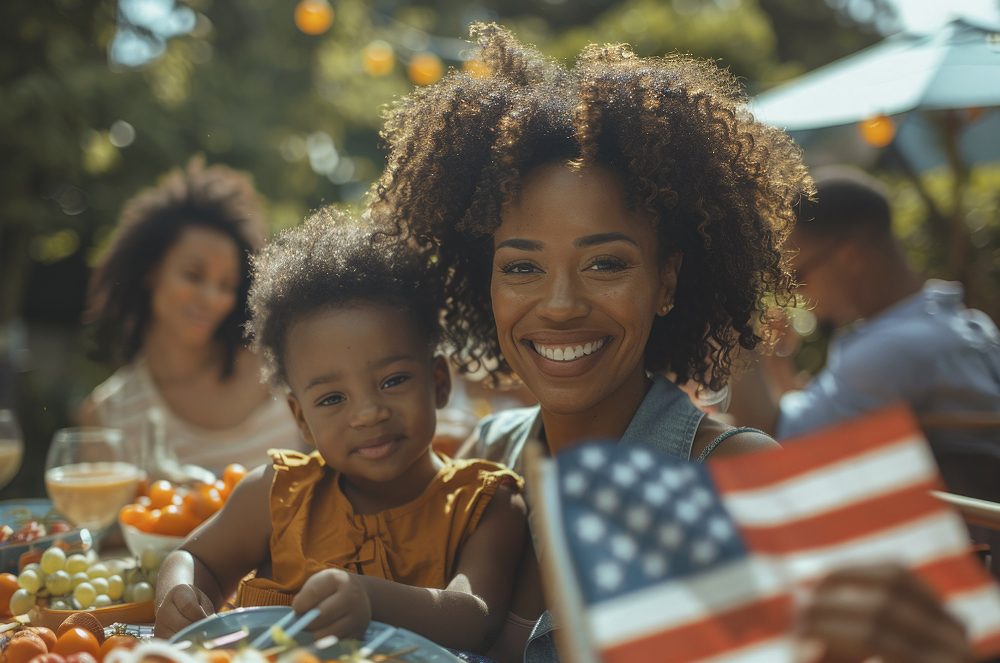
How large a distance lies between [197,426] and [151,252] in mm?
923

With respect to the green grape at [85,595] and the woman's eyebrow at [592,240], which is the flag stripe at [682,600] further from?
the green grape at [85,595]

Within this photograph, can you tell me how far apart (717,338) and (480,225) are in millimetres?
710

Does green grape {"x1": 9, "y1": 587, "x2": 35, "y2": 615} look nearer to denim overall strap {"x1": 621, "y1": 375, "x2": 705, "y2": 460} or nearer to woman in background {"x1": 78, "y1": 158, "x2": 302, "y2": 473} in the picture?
denim overall strap {"x1": 621, "y1": 375, "x2": 705, "y2": 460}

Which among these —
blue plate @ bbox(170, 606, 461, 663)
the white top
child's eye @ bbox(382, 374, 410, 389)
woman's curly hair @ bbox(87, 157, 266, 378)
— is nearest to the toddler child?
child's eye @ bbox(382, 374, 410, 389)

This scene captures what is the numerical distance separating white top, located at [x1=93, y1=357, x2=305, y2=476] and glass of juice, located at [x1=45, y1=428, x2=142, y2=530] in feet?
5.21

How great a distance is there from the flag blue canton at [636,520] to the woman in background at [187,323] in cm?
367

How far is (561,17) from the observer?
81.6 ft

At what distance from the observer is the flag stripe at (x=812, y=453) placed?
1419 millimetres

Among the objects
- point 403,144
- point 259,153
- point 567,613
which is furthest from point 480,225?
point 259,153

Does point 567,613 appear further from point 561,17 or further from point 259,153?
point 561,17

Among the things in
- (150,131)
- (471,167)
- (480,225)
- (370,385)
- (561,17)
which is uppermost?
(561,17)

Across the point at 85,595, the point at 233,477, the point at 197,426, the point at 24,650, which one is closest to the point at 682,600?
the point at 24,650

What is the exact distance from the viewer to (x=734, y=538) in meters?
1.40

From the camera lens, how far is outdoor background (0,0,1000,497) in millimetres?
9414
